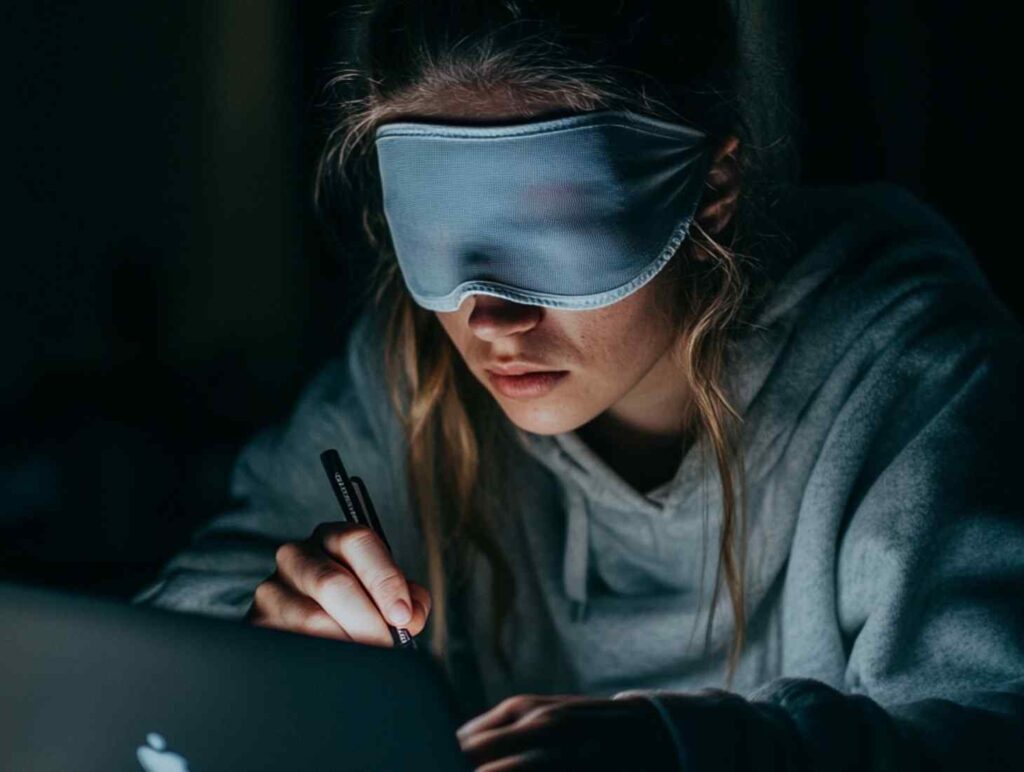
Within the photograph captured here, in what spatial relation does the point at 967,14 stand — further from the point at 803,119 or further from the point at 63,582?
the point at 63,582

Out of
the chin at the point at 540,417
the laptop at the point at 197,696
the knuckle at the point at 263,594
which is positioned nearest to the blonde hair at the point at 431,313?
the chin at the point at 540,417

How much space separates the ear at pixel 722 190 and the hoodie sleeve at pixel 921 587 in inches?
6.6

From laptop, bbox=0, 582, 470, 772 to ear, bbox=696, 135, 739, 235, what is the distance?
0.49 m

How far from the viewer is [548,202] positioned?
750 millimetres

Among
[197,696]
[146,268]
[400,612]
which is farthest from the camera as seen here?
[146,268]

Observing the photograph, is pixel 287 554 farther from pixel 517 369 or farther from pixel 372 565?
pixel 517 369

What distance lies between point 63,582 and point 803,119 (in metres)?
0.99

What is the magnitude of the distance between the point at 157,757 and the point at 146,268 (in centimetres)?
105

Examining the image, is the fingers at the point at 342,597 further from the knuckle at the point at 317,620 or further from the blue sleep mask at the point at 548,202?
the blue sleep mask at the point at 548,202

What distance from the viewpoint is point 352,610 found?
2.33ft

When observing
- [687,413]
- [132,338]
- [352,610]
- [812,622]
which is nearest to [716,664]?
[812,622]

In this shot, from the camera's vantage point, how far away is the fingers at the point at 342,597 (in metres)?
0.70

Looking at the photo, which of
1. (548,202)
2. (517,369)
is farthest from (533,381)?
(548,202)

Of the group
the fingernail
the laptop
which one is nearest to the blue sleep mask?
the fingernail
